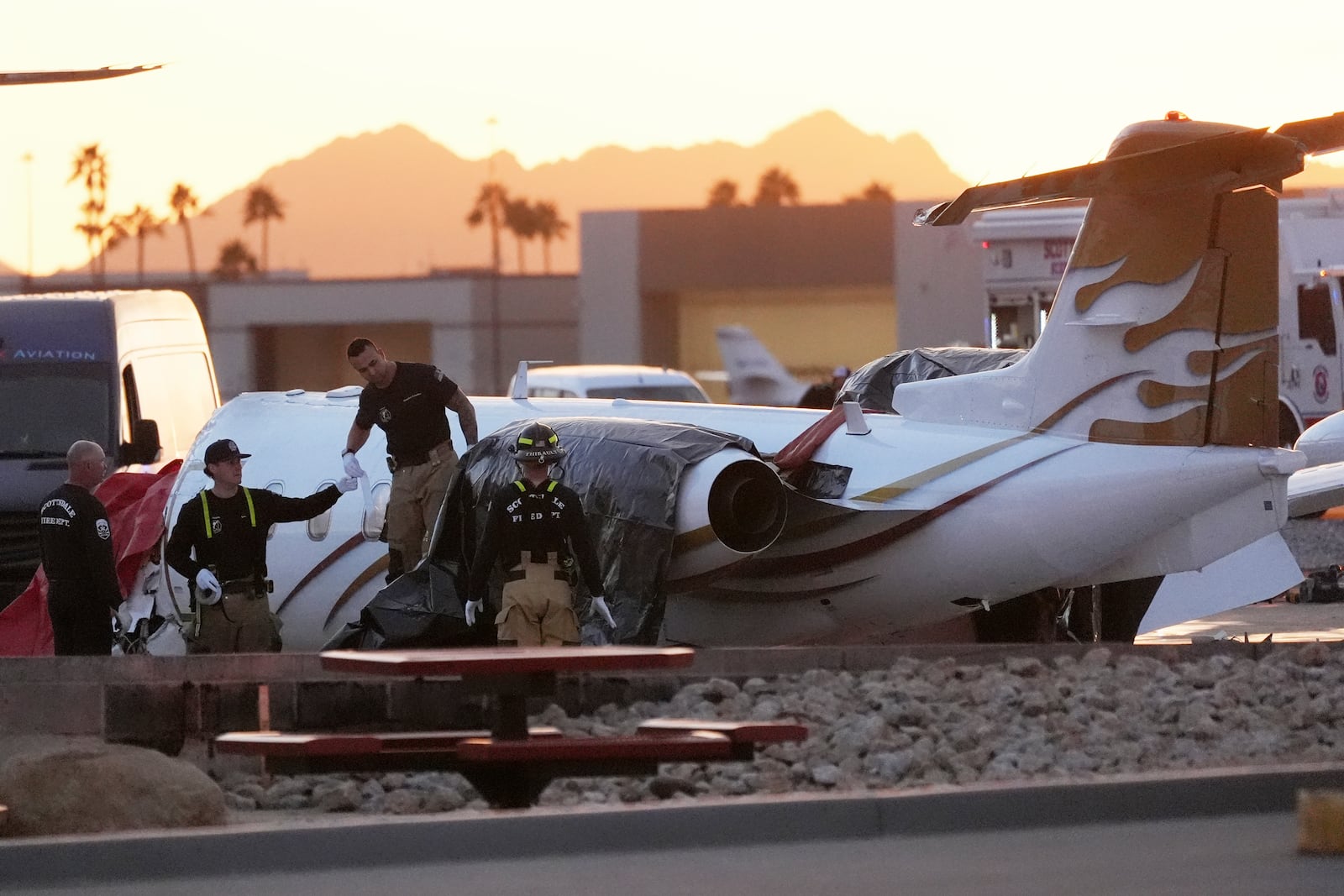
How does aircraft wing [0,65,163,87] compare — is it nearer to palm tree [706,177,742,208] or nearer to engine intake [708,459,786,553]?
engine intake [708,459,786,553]

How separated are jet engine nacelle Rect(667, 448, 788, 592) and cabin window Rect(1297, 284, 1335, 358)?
17949mm

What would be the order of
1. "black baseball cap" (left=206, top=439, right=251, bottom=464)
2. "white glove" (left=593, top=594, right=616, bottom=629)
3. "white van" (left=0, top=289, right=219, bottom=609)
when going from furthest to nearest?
"white van" (left=0, top=289, right=219, bottom=609), "black baseball cap" (left=206, top=439, right=251, bottom=464), "white glove" (left=593, top=594, right=616, bottom=629)

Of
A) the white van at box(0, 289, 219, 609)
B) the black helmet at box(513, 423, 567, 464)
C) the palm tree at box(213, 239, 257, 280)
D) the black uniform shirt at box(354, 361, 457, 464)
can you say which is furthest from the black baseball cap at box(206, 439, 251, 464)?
the palm tree at box(213, 239, 257, 280)

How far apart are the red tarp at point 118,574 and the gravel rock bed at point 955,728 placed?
4591mm

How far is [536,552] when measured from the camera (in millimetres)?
11562

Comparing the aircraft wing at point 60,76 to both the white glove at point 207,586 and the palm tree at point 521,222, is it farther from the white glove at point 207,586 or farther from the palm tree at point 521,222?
the palm tree at point 521,222

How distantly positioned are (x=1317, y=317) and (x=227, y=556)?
793 inches

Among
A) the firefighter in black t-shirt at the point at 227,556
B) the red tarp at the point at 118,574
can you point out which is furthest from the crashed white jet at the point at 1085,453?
the red tarp at the point at 118,574

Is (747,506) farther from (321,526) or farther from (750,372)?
(750,372)

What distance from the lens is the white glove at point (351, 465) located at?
14.0 metres

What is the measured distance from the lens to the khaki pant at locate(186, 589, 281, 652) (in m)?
13.1

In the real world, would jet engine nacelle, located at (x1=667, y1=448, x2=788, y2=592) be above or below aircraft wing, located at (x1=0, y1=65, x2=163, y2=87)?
below

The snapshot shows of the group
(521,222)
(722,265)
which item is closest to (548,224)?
(521,222)

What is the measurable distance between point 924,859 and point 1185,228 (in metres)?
6.80
